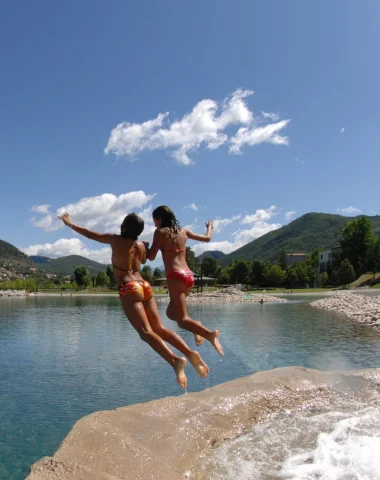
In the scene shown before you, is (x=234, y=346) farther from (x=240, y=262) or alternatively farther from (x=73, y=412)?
(x=240, y=262)

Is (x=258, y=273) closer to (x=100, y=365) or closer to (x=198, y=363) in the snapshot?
(x=100, y=365)

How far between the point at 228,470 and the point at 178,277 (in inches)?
117

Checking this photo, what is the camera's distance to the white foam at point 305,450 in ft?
19.9

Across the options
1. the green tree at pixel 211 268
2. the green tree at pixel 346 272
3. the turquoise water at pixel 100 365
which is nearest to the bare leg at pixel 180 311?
the turquoise water at pixel 100 365

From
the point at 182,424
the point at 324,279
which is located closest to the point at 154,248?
the point at 182,424

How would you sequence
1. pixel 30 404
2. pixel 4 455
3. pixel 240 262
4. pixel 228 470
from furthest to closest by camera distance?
pixel 240 262, pixel 30 404, pixel 4 455, pixel 228 470

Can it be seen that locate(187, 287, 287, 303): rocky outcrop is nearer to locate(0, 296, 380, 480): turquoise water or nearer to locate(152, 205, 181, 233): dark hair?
locate(0, 296, 380, 480): turquoise water

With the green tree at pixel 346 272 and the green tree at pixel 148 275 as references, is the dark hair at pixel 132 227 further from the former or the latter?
the green tree at pixel 148 275

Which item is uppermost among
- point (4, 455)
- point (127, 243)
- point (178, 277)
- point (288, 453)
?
point (127, 243)

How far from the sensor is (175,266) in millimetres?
5723

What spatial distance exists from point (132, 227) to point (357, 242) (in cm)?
10680

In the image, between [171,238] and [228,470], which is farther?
[228,470]

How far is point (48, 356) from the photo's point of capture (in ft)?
68.9

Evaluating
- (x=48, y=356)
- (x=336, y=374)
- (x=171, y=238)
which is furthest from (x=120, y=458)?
(x=48, y=356)
